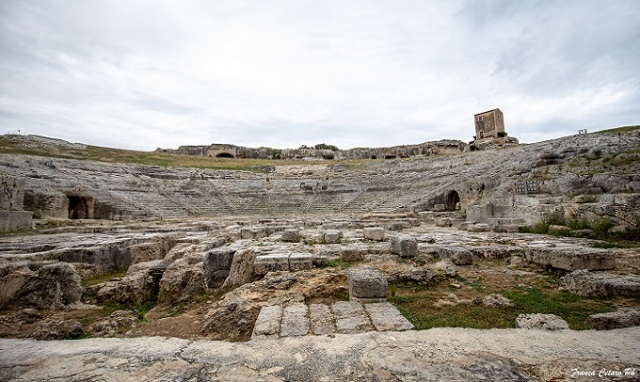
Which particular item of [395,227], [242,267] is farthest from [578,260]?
[395,227]

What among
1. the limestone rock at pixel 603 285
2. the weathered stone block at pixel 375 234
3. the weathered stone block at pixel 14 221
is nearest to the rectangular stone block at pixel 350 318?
the limestone rock at pixel 603 285

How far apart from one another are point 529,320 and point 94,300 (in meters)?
6.95

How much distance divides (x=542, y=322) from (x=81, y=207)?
2314 cm

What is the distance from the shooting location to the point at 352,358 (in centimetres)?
262

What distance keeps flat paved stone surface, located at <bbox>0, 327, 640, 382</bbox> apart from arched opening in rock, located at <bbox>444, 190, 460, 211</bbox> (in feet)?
57.7

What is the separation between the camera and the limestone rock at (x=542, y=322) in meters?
3.18

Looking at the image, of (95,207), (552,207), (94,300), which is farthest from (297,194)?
(94,300)

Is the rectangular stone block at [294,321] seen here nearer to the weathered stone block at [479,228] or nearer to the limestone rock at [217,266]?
the limestone rock at [217,266]

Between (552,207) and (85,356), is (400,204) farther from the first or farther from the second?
(85,356)

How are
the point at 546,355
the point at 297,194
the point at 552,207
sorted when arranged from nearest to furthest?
the point at 546,355 < the point at 552,207 < the point at 297,194

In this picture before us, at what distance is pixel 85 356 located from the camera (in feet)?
9.48

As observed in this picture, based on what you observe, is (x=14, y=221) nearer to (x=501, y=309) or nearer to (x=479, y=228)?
(x=501, y=309)

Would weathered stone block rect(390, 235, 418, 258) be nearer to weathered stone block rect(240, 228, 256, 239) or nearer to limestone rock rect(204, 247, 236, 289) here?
limestone rock rect(204, 247, 236, 289)

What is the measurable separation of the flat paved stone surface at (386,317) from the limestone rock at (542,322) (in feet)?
4.26
